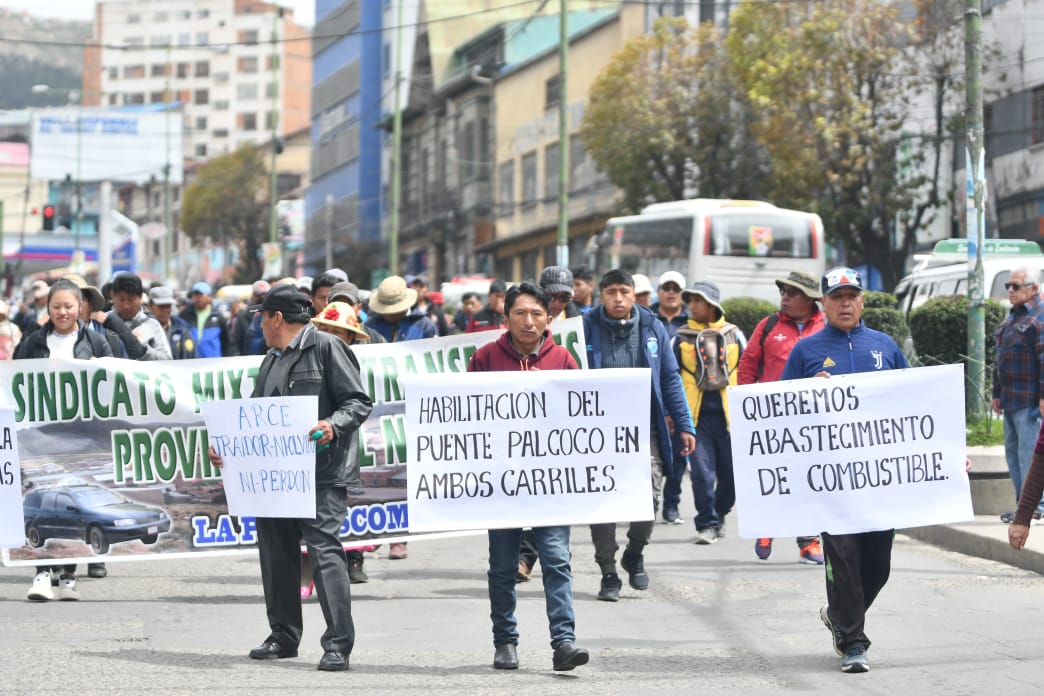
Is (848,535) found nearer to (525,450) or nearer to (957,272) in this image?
(525,450)

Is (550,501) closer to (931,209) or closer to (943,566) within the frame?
(943,566)

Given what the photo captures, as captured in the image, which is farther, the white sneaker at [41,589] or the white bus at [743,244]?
the white bus at [743,244]

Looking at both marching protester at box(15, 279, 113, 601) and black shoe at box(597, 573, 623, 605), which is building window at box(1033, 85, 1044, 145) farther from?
marching protester at box(15, 279, 113, 601)

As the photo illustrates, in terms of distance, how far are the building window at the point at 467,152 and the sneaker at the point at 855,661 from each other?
55.6 metres

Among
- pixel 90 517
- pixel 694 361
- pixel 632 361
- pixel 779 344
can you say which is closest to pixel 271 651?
pixel 90 517

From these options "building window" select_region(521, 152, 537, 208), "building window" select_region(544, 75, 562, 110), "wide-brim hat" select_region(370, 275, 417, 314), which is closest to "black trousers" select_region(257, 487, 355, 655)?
"wide-brim hat" select_region(370, 275, 417, 314)

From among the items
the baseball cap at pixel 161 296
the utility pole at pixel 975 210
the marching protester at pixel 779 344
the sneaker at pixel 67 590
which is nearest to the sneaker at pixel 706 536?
the marching protester at pixel 779 344

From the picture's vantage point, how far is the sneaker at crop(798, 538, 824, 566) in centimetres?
1184

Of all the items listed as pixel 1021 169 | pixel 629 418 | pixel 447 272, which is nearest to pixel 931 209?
pixel 1021 169

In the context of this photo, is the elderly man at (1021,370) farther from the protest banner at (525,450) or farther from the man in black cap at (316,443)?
the man in black cap at (316,443)

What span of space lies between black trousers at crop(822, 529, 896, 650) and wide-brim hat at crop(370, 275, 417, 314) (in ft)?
15.9

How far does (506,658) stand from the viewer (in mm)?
7824

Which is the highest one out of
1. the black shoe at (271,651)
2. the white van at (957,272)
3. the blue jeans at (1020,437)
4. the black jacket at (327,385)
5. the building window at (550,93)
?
the building window at (550,93)

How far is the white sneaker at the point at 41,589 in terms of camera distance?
10.1m
